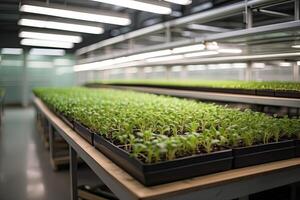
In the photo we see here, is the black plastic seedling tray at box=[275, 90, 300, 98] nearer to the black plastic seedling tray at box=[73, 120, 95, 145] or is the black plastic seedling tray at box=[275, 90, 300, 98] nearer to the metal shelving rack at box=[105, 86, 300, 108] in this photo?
the metal shelving rack at box=[105, 86, 300, 108]

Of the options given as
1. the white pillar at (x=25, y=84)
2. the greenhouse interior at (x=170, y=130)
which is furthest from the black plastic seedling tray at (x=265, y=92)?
the white pillar at (x=25, y=84)

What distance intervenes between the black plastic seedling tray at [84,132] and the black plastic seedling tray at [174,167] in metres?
0.45

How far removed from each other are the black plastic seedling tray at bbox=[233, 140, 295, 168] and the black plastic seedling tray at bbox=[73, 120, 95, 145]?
893mm

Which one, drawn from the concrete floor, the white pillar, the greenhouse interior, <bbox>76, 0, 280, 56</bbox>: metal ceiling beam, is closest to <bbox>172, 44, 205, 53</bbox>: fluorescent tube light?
the greenhouse interior

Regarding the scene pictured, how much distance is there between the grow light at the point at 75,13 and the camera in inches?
107

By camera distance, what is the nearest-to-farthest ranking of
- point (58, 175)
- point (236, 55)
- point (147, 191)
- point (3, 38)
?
point (147, 191) → point (58, 175) → point (236, 55) → point (3, 38)

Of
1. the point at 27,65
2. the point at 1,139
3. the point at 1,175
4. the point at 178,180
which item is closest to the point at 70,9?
the point at 1,175

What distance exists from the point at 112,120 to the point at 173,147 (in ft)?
2.72

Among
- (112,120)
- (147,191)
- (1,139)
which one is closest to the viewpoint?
(147,191)

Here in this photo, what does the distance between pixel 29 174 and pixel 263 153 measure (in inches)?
115

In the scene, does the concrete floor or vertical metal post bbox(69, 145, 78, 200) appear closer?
vertical metal post bbox(69, 145, 78, 200)

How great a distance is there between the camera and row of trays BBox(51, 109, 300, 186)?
1.06 m

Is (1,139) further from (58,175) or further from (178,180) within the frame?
(178,180)

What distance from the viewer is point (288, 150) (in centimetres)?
138
